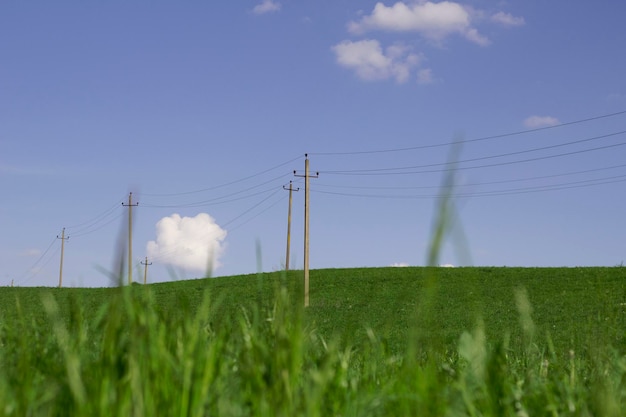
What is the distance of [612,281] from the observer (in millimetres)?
37281

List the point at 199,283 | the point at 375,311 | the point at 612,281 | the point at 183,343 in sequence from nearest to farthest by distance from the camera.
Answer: the point at 183,343, the point at 375,311, the point at 612,281, the point at 199,283

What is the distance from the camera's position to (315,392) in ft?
5.58

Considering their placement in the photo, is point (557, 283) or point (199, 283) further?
point (199, 283)

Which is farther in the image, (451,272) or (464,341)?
(451,272)

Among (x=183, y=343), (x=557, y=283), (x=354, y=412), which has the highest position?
(x=557, y=283)

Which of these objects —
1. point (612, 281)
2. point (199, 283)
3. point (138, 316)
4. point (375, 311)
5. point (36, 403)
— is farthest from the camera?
point (199, 283)

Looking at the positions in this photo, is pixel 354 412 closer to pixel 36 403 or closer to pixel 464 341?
pixel 36 403

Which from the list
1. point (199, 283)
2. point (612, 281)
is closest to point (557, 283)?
point (612, 281)

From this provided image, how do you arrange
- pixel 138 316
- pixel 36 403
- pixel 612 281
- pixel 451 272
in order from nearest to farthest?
pixel 36 403
pixel 138 316
pixel 612 281
pixel 451 272

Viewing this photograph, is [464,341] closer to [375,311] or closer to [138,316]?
[138,316]

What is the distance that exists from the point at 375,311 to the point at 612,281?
44.6 feet

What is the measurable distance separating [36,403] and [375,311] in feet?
104

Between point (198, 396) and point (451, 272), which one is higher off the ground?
point (451, 272)

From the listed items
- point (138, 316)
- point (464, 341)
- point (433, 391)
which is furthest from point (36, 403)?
point (464, 341)
